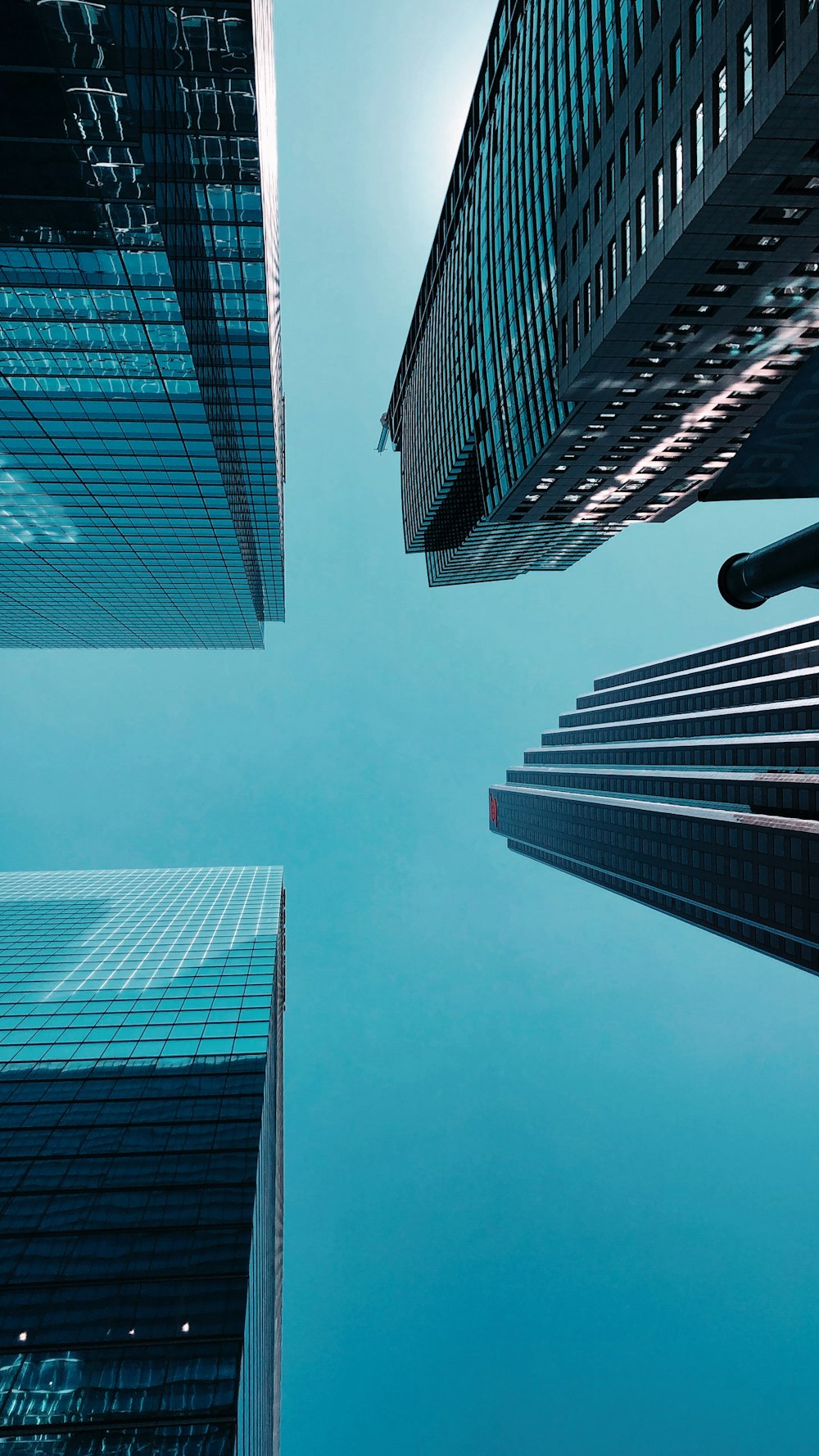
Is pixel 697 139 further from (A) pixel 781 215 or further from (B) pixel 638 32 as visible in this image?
(B) pixel 638 32

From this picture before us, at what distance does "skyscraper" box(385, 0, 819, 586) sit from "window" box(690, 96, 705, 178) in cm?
12

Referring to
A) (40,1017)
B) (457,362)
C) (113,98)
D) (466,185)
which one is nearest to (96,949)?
(40,1017)

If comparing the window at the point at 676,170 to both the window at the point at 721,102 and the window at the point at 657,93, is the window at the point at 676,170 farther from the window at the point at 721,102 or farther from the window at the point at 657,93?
the window at the point at 657,93

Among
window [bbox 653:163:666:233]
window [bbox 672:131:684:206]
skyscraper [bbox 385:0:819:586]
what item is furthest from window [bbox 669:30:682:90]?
window [bbox 653:163:666:233]

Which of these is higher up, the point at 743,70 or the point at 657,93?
the point at 657,93

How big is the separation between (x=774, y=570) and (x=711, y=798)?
4603 inches

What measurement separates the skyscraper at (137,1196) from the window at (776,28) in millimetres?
59350

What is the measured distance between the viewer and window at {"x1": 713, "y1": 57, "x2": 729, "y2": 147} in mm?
32094

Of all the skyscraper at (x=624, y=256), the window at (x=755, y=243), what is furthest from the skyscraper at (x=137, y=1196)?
the window at (x=755, y=243)

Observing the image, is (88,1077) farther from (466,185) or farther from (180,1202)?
(466,185)

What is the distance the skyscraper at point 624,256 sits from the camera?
32.4m

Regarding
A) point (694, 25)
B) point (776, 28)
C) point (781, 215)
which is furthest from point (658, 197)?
point (776, 28)

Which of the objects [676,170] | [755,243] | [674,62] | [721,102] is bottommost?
[755,243]

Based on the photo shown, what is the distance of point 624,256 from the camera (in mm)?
44562
